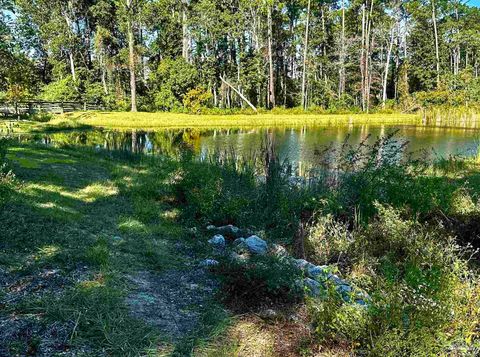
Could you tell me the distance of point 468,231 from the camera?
4.91m

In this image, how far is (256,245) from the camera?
179 inches

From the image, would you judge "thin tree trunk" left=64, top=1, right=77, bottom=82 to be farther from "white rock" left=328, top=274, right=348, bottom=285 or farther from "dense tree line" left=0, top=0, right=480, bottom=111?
"white rock" left=328, top=274, right=348, bottom=285

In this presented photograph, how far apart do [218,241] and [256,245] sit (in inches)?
20.2

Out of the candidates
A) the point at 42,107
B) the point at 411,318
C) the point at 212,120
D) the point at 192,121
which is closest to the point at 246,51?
the point at 212,120

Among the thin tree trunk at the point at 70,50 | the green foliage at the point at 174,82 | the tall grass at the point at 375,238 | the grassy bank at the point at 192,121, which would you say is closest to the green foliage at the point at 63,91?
the thin tree trunk at the point at 70,50

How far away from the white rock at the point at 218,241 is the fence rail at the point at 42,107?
26.9 meters

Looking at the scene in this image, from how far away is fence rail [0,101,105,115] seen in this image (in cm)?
2805

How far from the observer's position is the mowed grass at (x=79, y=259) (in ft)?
8.45

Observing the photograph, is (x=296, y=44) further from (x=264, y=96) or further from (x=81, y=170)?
(x=81, y=170)

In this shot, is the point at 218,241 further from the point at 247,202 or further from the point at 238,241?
the point at 247,202

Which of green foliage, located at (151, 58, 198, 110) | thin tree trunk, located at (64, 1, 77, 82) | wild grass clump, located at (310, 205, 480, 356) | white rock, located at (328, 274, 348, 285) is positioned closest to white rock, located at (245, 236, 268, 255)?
white rock, located at (328, 274, 348, 285)

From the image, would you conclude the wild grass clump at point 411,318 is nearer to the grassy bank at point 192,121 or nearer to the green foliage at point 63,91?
the grassy bank at point 192,121

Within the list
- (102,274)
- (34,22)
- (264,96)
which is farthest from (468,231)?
(34,22)

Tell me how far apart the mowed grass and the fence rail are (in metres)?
23.8
